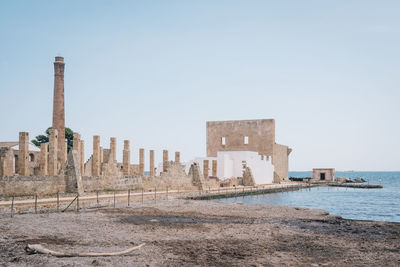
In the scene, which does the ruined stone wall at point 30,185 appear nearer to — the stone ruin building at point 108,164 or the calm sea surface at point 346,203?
the stone ruin building at point 108,164

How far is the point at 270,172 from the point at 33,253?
4191cm

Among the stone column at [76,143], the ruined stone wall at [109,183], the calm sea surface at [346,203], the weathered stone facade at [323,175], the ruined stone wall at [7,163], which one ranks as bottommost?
the calm sea surface at [346,203]

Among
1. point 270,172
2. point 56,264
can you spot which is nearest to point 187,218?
point 56,264

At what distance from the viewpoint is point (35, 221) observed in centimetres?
1412

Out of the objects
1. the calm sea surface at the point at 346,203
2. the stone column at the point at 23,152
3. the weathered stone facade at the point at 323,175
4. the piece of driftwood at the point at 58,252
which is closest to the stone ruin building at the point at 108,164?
the stone column at the point at 23,152

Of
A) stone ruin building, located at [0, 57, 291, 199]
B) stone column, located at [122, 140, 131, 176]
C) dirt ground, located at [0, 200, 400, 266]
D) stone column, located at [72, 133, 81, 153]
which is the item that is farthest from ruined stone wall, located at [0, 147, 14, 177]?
stone column, located at [122, 140, 131, 176]

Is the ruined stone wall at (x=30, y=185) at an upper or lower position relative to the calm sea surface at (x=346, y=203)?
upper

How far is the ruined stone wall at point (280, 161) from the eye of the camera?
51.5 meters

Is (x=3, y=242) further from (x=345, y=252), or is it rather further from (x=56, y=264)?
(x=345, y=252)

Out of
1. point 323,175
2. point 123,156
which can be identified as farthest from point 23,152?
point 323,175

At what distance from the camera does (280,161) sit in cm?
5478

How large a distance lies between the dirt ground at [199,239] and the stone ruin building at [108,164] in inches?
193

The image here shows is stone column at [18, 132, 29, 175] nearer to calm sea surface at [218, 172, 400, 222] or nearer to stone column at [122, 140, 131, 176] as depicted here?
stone column at [122, 140, 131, 176]

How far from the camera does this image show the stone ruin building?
71.2 ft
